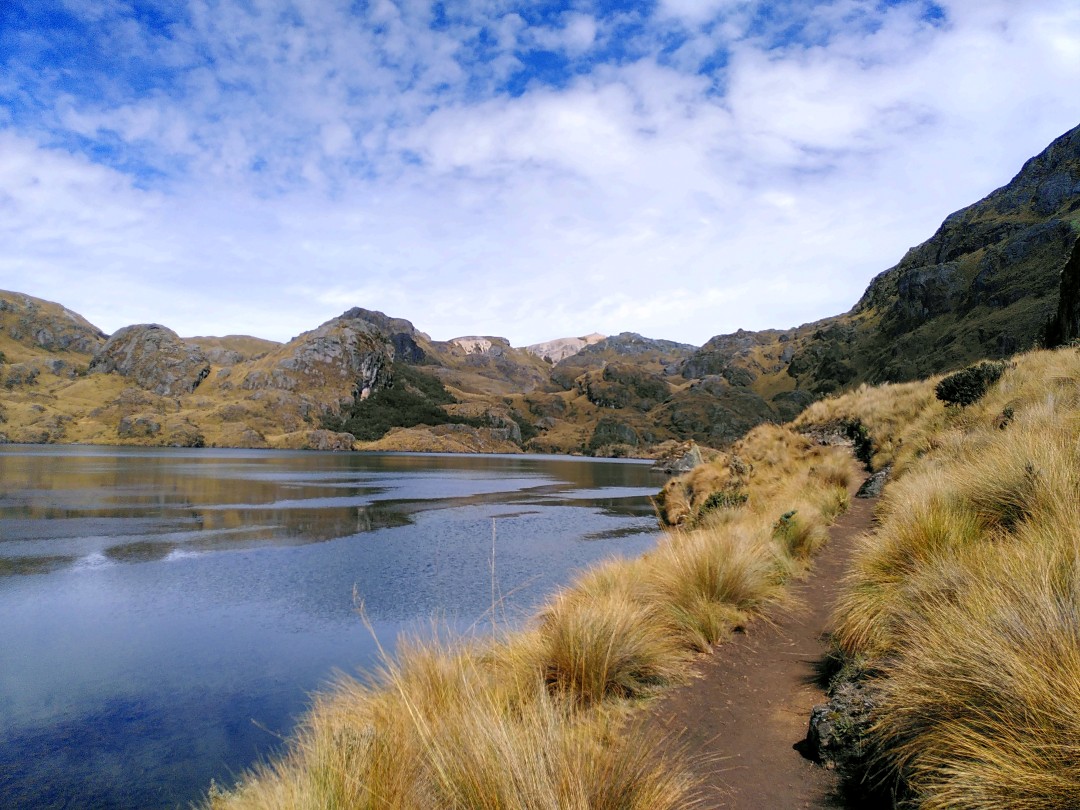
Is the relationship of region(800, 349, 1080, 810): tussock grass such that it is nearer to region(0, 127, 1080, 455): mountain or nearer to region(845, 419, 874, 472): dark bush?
region(845, 419, 874, 472): dark bush

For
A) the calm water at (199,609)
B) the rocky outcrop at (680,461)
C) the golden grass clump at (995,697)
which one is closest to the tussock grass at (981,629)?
the golden grass clump at (995,697)

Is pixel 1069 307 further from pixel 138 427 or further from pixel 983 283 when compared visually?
pixel 138 427

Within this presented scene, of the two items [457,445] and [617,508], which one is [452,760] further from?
[457,445]

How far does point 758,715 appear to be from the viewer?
489 cm

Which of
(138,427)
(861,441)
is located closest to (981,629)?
(861,441)

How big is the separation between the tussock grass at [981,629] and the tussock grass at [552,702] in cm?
135

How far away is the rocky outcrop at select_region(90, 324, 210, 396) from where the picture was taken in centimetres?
17962

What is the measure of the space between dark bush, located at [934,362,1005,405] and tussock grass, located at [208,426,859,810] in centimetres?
631

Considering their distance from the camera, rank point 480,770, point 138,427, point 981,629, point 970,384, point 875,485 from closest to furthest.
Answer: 1. point 480,770
2. point 981,629
3. point 970,384
4. point 875,485
5. point 138,427

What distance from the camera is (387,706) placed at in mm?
4898

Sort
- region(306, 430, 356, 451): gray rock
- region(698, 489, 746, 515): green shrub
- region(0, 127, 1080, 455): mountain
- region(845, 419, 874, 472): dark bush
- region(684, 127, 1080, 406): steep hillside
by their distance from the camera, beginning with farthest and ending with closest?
1. region(306, 430, 356, 451): gray rock
2. region(0, 127, 1080, 455): mountain
3. region(684, 127, 1080, 406): steep hillside
4. region(845, 419, 874, 472): dark bush
5. region(698, 489, 746, 515): green shrub

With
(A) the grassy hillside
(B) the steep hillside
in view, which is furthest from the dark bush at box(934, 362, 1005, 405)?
(B) the steep hillside

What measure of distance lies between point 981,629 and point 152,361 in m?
219

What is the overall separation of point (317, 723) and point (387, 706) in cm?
56
